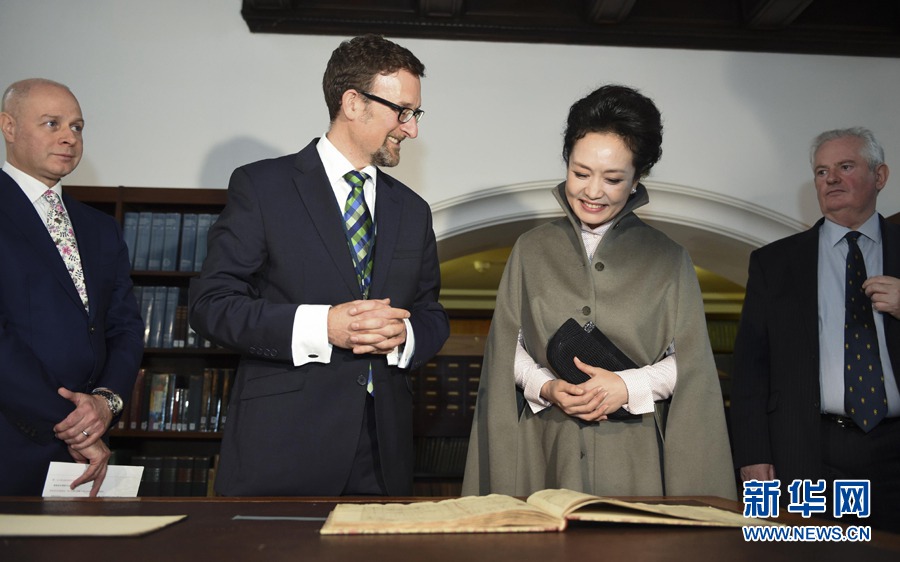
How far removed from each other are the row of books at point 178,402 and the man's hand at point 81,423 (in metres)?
1.68

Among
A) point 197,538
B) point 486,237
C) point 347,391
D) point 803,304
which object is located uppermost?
point 486,237

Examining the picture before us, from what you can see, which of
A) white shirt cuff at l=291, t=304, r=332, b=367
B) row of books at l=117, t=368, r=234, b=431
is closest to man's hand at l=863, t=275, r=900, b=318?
white shirt cuff at l=291, t=304, r=332, b=367

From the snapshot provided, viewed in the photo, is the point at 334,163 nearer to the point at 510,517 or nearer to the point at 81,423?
the point at 81,423

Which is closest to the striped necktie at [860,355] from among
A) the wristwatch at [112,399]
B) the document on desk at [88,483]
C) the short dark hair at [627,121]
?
the short dark hair at [627,121]

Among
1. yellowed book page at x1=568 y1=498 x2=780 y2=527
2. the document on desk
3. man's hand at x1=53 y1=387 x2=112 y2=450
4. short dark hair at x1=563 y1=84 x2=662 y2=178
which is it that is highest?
short dark hair at x1=563 y1=84 x2=662 y2=178

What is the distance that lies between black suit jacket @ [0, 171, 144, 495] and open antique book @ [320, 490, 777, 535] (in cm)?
132

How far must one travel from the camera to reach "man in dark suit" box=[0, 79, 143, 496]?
2.09m

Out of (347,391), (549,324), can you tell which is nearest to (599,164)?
(549,324)

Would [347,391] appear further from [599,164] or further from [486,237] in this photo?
[486,237]

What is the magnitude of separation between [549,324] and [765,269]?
1127 mm

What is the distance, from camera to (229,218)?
6.46 feet

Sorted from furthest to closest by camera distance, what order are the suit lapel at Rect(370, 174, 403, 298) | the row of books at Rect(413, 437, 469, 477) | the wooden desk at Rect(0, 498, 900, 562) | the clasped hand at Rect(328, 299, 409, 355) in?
the row of books at Rect(413, 437, 469, 477)
the suit lapel at Rect(370, 174, 403, 298)
the clasped hand at Rect(328, 299, 409, 355)
the wooden desk at Rect(0, 498, 900, 562)

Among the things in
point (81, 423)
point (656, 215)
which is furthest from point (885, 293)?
point (81, 423)

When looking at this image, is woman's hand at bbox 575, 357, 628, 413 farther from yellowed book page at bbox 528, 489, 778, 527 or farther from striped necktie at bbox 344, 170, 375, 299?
yellowed book page at bbox 528, 489, 778, 527
